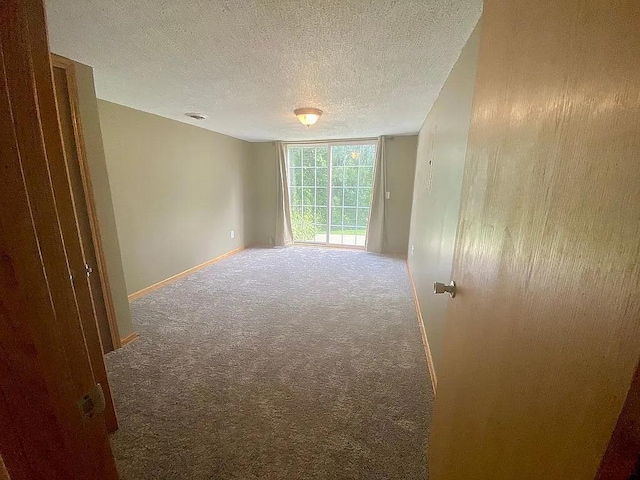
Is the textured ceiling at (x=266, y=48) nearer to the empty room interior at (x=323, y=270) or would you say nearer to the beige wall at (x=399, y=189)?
the empty room interior at (x=323, y=270)

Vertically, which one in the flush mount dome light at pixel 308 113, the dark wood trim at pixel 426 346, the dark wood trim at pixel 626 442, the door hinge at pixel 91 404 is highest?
the flush mount dome light at pixel 308 113

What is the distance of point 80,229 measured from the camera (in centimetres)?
175

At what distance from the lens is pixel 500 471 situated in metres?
0.52

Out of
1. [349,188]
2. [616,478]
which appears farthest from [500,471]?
[349,188]

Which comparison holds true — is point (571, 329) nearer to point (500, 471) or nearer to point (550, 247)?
point (550, 247)

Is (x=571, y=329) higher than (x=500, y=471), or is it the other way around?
(x=571, y=329)

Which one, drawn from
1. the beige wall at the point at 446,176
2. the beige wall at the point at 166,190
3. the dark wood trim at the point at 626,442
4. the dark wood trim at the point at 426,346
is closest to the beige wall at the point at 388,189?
the beige wall at the point at 166,190

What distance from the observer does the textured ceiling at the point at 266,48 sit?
1146 mm

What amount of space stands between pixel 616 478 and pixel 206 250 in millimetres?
4466

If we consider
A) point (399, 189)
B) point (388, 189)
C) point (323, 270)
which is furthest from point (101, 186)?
point (399, 189)

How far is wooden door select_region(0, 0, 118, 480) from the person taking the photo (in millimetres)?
382

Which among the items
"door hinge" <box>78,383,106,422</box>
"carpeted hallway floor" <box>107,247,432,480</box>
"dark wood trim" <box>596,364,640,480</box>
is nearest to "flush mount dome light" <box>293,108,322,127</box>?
"carpeted hallway floor" <box>107,247,432,480</box>

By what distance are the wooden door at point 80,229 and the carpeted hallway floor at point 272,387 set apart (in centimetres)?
31

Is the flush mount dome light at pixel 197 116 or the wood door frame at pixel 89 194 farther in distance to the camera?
the flush mount dome light at pixel 197 116
